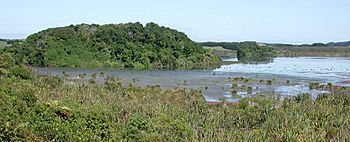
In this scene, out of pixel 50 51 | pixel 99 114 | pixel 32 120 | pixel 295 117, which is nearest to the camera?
pixel 32 120

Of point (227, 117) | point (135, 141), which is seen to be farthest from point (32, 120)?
point (227, 117)

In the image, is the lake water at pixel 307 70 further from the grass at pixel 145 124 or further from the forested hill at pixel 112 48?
the grass at pixel 145 124

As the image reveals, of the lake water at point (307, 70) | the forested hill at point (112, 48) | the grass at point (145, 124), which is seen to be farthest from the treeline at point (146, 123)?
the forested hill at point (112, 48)

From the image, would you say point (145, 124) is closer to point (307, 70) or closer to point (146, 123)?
point (146, 123)

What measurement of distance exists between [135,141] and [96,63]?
81.5m

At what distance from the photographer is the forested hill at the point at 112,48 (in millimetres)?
92562

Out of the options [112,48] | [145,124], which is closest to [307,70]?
[112,48]

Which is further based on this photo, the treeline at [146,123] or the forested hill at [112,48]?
the forested hill at [112,48]

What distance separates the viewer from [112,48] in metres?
101

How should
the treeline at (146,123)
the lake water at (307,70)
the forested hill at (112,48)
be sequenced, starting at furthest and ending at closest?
the forested hill at (112,48), the lake water at (307,70), the treeline at (146,123)

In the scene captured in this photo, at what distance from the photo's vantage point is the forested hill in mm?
92562

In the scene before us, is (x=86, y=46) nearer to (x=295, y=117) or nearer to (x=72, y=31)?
(x=72, y=31)

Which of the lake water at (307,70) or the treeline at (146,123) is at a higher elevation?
the treeline at (146,123)

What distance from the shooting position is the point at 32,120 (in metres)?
14.9
